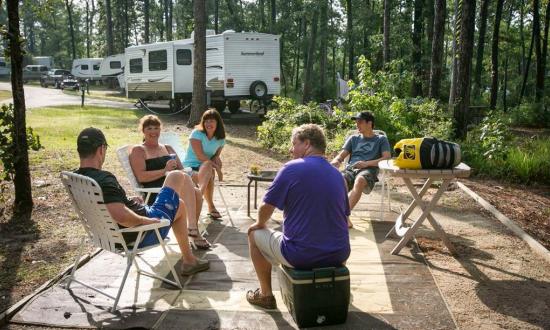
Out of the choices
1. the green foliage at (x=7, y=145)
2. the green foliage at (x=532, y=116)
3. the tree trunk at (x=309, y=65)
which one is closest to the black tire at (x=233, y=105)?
the tree trunk at (x=309, y=65)

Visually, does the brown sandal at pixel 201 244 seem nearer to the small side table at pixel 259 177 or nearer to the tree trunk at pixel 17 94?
the small side table at pixel 259 177

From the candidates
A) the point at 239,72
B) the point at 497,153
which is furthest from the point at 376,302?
the point at 239,72

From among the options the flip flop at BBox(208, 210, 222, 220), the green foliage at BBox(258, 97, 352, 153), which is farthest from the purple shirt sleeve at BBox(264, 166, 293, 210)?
the green foliage at BBox(258, 97, 352, 153)

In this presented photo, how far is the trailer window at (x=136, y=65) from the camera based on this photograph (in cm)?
1897

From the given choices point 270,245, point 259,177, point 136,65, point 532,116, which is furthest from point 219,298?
point 136,65

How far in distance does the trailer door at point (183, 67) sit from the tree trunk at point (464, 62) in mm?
10027

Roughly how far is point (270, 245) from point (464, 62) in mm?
7592

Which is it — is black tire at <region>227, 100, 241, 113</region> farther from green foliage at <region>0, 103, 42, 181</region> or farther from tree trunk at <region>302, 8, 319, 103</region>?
green foliage at <region>0, 103, 42, 181</region>

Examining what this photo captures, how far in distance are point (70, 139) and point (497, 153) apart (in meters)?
8.75

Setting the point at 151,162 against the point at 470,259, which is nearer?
the point at 470,259

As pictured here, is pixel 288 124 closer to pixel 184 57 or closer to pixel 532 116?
pixel 184 57

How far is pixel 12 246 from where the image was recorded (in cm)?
459

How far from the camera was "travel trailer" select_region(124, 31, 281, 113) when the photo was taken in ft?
52.8

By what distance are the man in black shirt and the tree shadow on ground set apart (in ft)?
3.30
